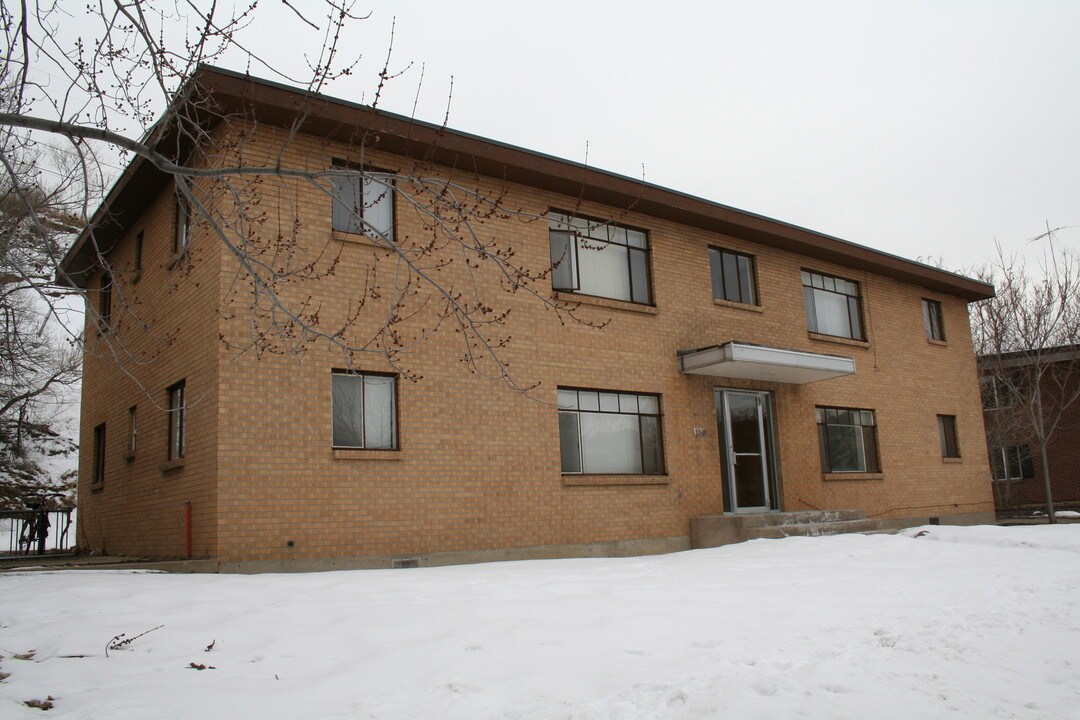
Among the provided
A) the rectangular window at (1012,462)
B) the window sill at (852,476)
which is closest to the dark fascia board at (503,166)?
the window sill at (852,476)

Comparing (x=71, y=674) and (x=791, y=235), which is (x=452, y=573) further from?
(x=791, y=235)

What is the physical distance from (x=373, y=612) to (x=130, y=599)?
7.71ft

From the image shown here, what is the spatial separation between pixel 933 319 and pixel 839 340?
5.22 metres

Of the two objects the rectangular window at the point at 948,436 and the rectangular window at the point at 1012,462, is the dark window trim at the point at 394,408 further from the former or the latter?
the rectangular window at the point at 1012,462

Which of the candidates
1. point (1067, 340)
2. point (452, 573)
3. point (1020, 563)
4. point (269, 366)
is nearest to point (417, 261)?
point (269, 366)

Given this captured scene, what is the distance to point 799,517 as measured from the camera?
16.0 meters

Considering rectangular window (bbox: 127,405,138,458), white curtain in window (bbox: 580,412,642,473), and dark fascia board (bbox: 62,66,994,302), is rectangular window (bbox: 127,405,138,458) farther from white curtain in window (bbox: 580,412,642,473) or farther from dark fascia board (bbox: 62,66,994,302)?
white curtain in window (bbox: 580,412,642,473)

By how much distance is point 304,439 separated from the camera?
11.4 meters

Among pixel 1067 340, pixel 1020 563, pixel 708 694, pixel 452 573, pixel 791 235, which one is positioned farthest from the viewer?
pixel 1067 340

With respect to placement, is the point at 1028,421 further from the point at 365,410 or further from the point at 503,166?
the point at 365,410

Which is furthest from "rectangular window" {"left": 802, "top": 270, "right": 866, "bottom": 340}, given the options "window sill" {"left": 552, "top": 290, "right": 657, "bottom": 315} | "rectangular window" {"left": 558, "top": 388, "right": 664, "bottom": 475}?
"rectangular window" {"left": 558, "top": 388, "right": 664, "bottom": 475}

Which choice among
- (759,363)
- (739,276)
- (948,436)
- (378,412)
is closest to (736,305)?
(739,276)

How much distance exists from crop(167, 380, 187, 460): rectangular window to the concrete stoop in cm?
837

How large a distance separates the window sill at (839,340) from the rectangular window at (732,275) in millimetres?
1749
